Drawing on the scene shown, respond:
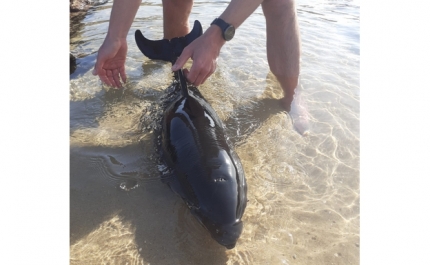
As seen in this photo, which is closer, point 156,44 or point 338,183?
point 338,183

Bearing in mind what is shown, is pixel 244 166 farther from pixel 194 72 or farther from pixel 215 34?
pixel 215 34

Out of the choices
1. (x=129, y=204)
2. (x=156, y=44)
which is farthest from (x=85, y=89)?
(x=129, y=204)

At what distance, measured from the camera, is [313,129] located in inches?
146

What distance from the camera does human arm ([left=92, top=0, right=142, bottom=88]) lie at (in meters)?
3.38

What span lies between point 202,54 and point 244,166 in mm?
1085

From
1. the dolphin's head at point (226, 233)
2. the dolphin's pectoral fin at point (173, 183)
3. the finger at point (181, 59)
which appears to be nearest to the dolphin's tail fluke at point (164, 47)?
the finger at point (181, 59)

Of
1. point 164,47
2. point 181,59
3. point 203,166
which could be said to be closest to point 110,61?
point 164,47

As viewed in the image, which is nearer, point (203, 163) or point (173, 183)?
point (203, 163)

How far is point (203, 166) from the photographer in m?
2.59

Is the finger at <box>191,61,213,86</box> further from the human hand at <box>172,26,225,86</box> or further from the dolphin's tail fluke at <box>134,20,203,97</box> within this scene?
the dolphin's tail fluke at <box>134,20,203,97</box>

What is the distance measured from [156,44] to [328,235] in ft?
10.1

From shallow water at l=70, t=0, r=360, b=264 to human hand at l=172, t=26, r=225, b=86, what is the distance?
34.2 inches

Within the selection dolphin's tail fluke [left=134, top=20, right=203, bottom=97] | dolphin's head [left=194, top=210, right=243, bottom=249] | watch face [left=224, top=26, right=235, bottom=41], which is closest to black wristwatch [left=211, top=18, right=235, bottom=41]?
watch face [left=224, top=26, right=235, bottom=41]

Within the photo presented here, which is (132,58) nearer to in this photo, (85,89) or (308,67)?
(85,89)
